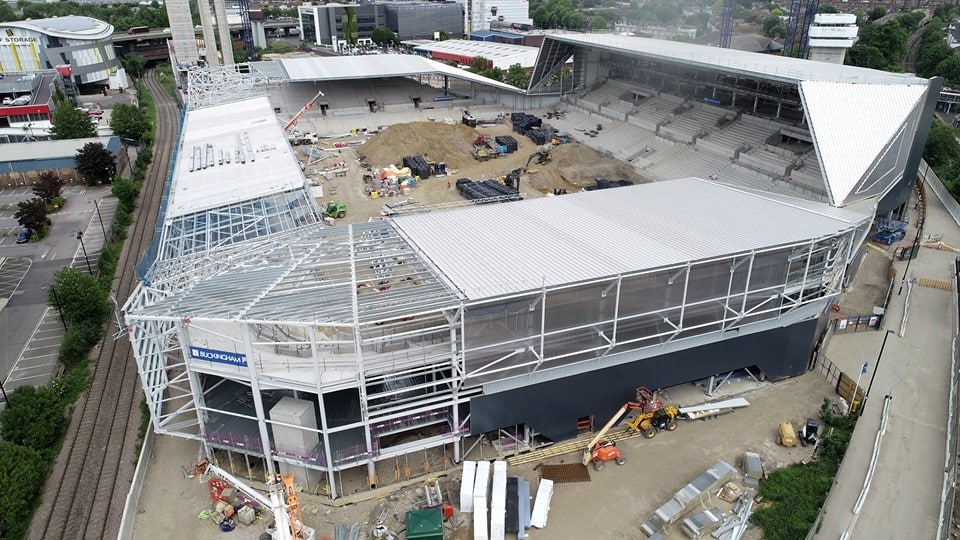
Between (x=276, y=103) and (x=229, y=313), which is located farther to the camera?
(x=276, y=103)

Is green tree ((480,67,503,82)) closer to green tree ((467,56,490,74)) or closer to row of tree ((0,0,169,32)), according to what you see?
green tree ((467,56,490,74))

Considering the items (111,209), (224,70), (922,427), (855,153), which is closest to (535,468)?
(922,427)

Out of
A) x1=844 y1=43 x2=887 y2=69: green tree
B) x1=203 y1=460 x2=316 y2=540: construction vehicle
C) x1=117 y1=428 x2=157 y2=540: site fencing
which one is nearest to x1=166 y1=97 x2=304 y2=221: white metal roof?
x1=117 y1=428 x2=157 y2=540: site fencing

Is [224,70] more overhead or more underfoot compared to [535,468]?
more overhead

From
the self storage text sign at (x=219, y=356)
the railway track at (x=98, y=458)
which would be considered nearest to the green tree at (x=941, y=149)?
the self storage text sign at (x=219, y=356)

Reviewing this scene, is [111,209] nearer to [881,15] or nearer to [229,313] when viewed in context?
[229,313]

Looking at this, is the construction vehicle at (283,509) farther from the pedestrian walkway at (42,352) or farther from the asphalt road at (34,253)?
the asphalt road at (34,253)
